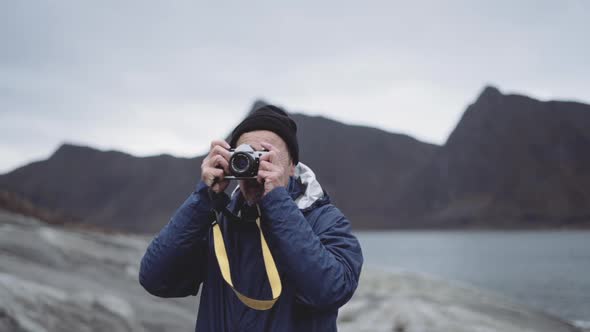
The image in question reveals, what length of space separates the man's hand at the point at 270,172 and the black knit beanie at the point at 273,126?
14cm

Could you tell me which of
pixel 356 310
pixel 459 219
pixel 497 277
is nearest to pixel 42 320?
pixel 356 310


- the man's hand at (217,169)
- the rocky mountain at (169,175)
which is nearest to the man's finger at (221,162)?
the man's hand at (217,169)

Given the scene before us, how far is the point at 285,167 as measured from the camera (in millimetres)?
1677

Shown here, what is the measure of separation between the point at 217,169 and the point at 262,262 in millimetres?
340

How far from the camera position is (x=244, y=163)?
1.55 meters

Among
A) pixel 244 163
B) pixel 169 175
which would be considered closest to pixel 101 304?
pixel 244 163

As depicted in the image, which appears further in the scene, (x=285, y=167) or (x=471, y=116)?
(x=471, y=116)

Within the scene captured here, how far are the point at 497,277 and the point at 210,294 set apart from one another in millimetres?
28810

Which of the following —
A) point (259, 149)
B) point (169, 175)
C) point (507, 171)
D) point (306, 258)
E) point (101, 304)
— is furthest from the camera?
point (169, 175)

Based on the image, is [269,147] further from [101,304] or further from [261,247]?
[101,304]

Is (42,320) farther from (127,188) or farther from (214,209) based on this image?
(127,188)

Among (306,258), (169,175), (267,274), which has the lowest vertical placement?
(169,175)

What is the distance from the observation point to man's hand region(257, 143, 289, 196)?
5.04 feet

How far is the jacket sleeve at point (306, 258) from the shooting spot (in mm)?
1442
